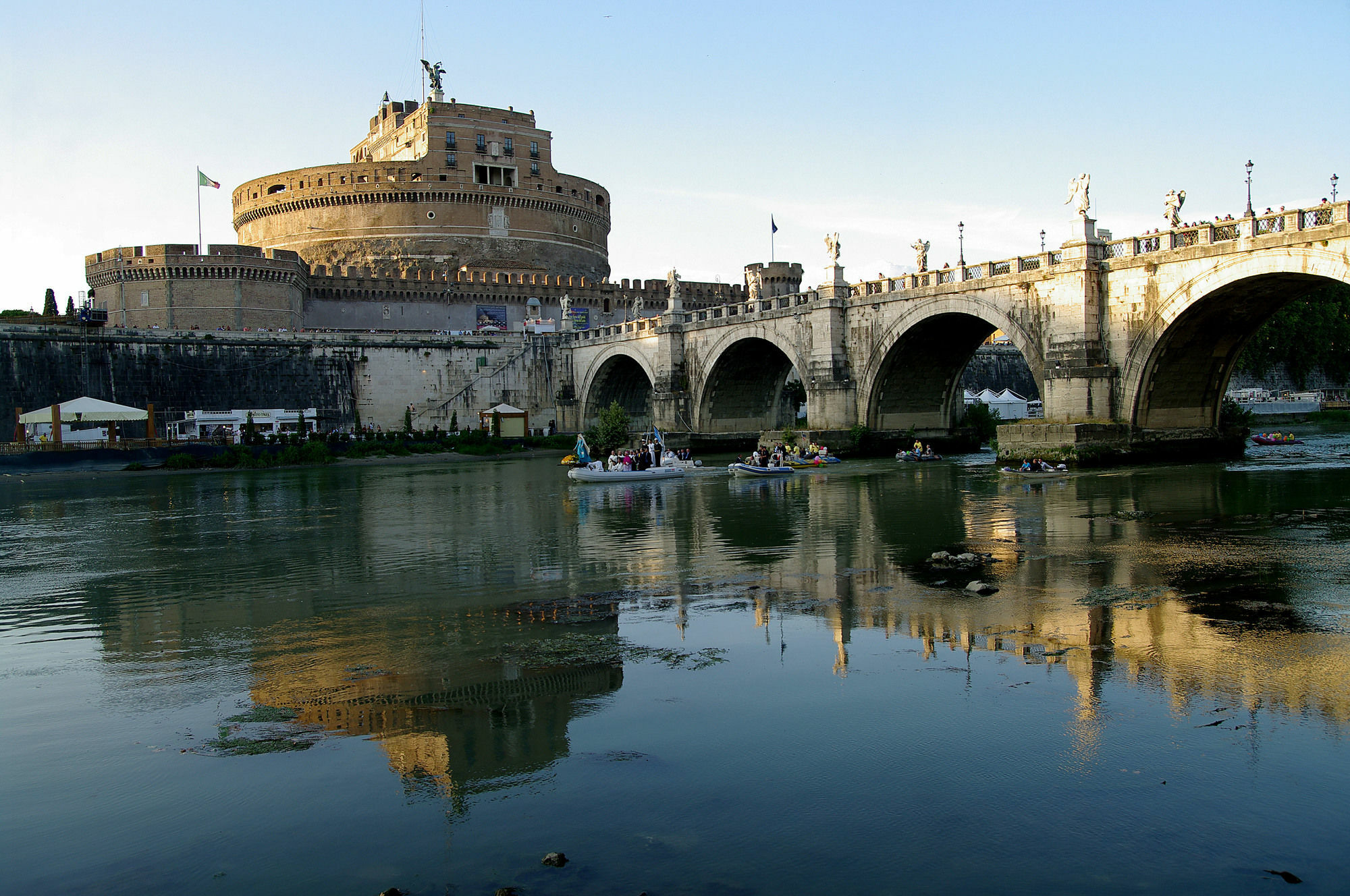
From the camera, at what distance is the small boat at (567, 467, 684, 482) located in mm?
32688

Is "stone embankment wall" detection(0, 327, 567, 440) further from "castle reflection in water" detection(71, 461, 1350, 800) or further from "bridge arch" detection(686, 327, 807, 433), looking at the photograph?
"castle reflection in water" detection(71, 461, 1350, 800)

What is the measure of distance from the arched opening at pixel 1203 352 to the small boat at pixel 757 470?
1107 centimetres

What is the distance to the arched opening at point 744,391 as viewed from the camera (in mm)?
51375

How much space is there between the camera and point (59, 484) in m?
39.6

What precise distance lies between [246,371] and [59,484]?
786 inches

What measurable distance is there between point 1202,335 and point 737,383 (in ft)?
90.0

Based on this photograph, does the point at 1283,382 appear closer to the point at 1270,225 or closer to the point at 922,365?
the point at 922,365

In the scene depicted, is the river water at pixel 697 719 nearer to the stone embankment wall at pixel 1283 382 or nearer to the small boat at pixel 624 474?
the small boat at pixel 624 474

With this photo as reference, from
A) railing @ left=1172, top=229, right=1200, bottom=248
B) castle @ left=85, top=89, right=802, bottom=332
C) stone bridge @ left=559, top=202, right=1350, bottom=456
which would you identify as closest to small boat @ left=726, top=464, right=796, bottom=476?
stone bridge @ left=559, top=202, right=1350, bottom=456

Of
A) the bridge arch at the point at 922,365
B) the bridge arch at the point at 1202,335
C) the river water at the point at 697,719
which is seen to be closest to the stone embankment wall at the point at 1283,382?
the bridge arch at the point at 922,365

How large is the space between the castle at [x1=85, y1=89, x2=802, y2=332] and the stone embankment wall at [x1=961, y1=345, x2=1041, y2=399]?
53.0 ft

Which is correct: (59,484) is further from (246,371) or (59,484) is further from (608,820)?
(608,820)

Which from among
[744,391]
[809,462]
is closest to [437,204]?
[744,391]

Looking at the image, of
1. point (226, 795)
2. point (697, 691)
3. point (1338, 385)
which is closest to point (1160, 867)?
point (697, 691)
